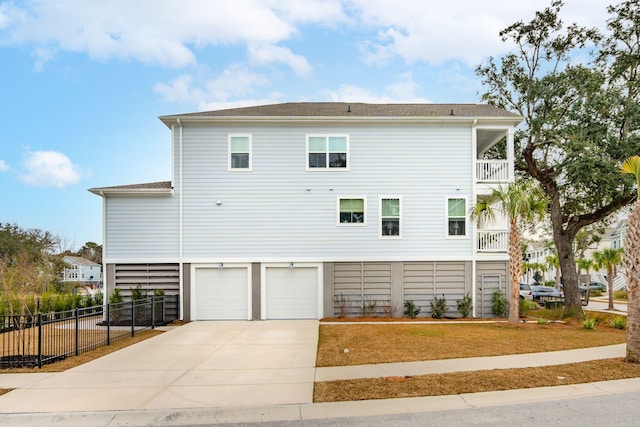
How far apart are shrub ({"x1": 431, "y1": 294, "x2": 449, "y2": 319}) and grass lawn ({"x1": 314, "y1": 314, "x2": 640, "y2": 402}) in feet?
6.08

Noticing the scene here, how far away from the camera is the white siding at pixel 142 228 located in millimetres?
16406

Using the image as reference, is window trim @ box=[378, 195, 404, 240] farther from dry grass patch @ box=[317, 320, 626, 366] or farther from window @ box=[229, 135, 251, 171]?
window @ box=[229, 135, 251, 171]

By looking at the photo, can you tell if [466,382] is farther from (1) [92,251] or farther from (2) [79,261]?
(1) [92,251]

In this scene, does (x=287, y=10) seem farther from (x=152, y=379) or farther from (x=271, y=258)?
(x=152, y=379)

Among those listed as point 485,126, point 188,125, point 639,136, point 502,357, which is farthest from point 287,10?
point 639,136

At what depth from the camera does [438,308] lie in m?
16.4

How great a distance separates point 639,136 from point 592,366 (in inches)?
548

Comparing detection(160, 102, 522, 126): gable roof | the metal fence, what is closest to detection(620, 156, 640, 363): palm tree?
detection(160, 102, 522, 126): gable roof

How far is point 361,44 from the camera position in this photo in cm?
1958

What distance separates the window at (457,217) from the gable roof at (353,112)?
321cm

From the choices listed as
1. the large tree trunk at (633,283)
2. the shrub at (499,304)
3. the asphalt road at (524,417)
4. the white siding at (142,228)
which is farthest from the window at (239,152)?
the asphalt road at (524,417)

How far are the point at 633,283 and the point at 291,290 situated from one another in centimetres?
1089

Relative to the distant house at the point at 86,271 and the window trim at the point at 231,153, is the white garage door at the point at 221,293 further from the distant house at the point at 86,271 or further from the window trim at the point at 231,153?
the distant house at the point at 86,271

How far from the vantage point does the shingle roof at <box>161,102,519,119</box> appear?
55.7 ft
